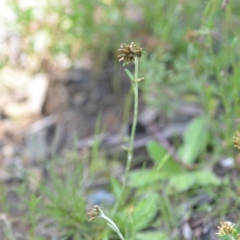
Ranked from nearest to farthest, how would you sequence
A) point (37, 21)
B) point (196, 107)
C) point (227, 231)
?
point (227, 231) < point (196, 107) < point (37, 21)

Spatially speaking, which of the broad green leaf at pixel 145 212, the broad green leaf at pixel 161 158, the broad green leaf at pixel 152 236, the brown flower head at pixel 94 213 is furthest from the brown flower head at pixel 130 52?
the broad green leaf at pixel 161 158

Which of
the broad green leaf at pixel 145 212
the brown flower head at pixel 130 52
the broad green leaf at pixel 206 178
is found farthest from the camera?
the broad green leaf at pixel 206 178

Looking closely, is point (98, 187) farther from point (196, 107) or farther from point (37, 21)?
point (37, 21)

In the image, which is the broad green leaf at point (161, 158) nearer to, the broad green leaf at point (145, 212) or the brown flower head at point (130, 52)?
the broad green leaf at point (145, 212)

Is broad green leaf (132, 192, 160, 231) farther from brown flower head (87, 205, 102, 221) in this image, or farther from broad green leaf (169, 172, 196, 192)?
brown flower head (87, 205, 102, 221)

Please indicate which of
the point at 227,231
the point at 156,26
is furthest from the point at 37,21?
the point at 227,231

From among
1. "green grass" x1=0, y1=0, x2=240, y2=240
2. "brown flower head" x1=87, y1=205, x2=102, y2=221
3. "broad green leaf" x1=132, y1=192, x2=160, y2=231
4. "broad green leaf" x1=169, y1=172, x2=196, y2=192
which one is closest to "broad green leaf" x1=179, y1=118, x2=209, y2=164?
"green grass" x1=0, y1=0, x2=240, y2=240

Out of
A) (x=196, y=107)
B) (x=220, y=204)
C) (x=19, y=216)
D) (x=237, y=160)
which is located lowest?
(x=19, y=216)
